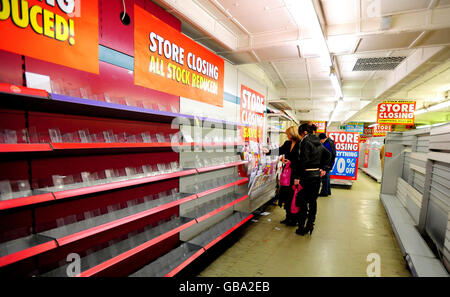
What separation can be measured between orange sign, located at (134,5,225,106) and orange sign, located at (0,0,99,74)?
0.54 m

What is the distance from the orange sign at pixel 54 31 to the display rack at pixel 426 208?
432 centimetres

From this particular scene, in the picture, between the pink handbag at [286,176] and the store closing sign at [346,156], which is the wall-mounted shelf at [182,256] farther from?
the store closing sign at [346,156]

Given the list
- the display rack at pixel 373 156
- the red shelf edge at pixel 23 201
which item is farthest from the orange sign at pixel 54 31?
the display rack at pixel 373 156

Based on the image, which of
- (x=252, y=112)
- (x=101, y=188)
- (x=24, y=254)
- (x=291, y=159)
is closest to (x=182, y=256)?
(x=101, y=188)

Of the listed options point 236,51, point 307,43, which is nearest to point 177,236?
point 236,51

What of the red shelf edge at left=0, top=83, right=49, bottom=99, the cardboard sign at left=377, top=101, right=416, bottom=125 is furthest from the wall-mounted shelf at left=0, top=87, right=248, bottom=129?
the cardboard sign at left=377, top=101, right=416, bottom=125

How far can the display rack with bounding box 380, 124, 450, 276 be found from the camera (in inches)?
115

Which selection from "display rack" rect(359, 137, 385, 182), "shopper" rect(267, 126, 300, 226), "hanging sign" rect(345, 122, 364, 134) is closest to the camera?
"shopper" rect(267, 126, 300, 226)

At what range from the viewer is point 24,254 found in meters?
1.44

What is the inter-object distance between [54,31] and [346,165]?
29.6 feet

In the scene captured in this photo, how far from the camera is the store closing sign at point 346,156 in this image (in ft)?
27.5

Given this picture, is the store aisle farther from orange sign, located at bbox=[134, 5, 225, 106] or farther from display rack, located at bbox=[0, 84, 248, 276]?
orange sign, located at bbox=[134, 5, 225, 106]
